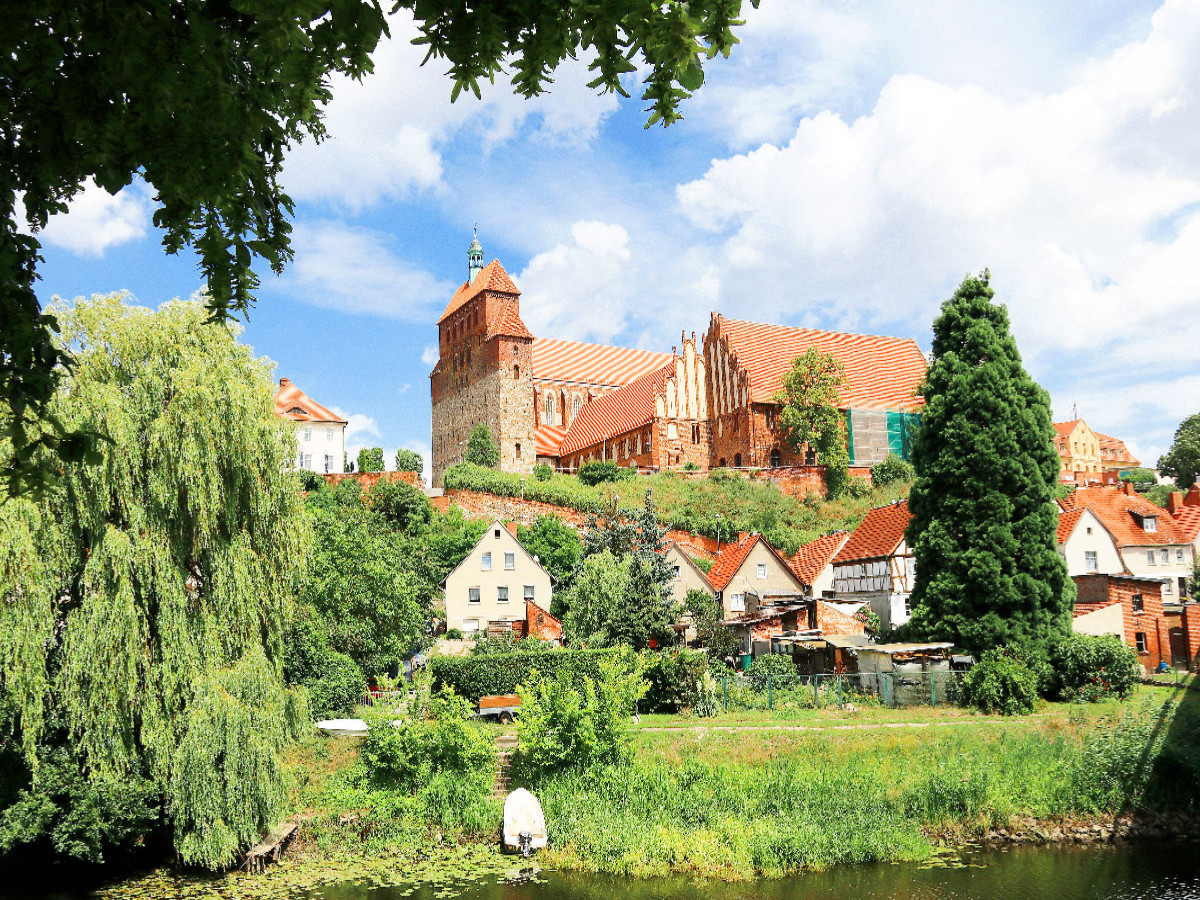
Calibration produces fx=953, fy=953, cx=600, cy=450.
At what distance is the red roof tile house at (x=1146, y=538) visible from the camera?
154 feet

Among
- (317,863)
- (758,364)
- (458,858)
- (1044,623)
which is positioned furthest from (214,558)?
(758,364)

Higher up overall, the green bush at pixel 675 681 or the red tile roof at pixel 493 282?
the red tile roof at pixel 493 282

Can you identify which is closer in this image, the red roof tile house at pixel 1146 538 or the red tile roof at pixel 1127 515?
the red tile roof at pixel 1127 515

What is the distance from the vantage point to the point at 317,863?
743 inches

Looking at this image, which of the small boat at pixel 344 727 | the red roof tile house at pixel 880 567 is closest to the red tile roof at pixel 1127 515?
the red roof tile house at pixel 880 567

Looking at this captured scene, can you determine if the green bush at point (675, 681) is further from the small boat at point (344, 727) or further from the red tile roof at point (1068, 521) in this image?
the red tile roof at point (1068, 521)

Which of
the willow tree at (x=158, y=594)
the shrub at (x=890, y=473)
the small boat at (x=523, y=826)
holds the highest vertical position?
the shrub at (x=890, y=473)

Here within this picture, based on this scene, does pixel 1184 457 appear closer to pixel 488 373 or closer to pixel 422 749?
pixel 488 373

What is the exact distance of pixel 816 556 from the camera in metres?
45.4

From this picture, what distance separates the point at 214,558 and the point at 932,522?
21345 mm

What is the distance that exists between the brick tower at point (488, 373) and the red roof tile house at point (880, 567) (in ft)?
111

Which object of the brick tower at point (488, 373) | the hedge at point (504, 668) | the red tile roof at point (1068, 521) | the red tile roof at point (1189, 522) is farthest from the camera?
the brick tower at point (488, 373)

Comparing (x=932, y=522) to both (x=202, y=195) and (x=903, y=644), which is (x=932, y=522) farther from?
(x=202, y=195)

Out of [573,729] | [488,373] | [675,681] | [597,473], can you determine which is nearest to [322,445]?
[488,373]
